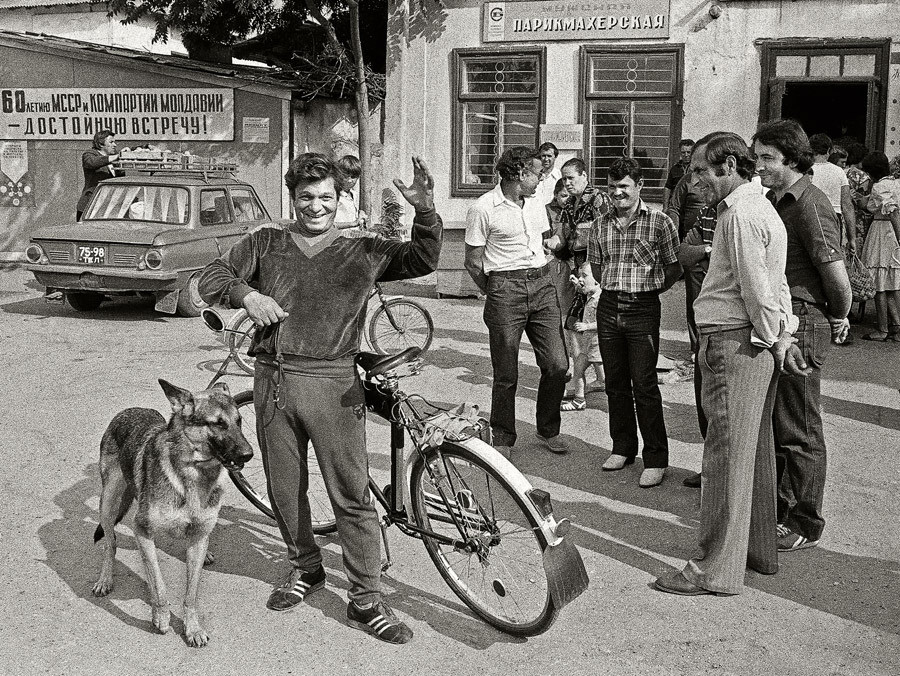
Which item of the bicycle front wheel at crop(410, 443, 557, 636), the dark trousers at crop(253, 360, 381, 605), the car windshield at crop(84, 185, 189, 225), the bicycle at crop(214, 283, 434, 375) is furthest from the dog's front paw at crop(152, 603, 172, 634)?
the car windshield at crop(84, 185, 189, 225)

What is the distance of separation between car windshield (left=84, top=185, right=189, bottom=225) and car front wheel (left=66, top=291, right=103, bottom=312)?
94cm

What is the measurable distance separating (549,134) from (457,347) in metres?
4.61

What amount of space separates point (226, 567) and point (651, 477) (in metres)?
2.58

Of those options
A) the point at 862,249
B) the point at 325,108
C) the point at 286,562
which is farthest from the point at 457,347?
the point at 325,108

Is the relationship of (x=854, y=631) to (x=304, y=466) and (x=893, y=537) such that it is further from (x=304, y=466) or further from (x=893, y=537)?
(x=304, y=466)

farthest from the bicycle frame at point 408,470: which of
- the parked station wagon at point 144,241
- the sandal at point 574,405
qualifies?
the parked station wagon at point 144,241

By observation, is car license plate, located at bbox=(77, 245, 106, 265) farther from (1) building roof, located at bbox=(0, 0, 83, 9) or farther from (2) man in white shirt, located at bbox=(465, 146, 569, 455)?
(1) building roof, located at bbox=(0, 0, 83, 9)

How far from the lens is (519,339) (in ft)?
22.2

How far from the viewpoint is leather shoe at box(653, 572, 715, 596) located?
4.67 meters

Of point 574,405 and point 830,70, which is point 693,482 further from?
point 830,70

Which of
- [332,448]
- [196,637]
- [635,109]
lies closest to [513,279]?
[332,448]

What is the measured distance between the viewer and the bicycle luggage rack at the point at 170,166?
13.8 meters

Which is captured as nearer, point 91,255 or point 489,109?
point 91,255

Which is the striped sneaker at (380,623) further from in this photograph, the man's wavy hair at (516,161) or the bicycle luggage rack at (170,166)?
the bicycle luggage rack at (170,166)
